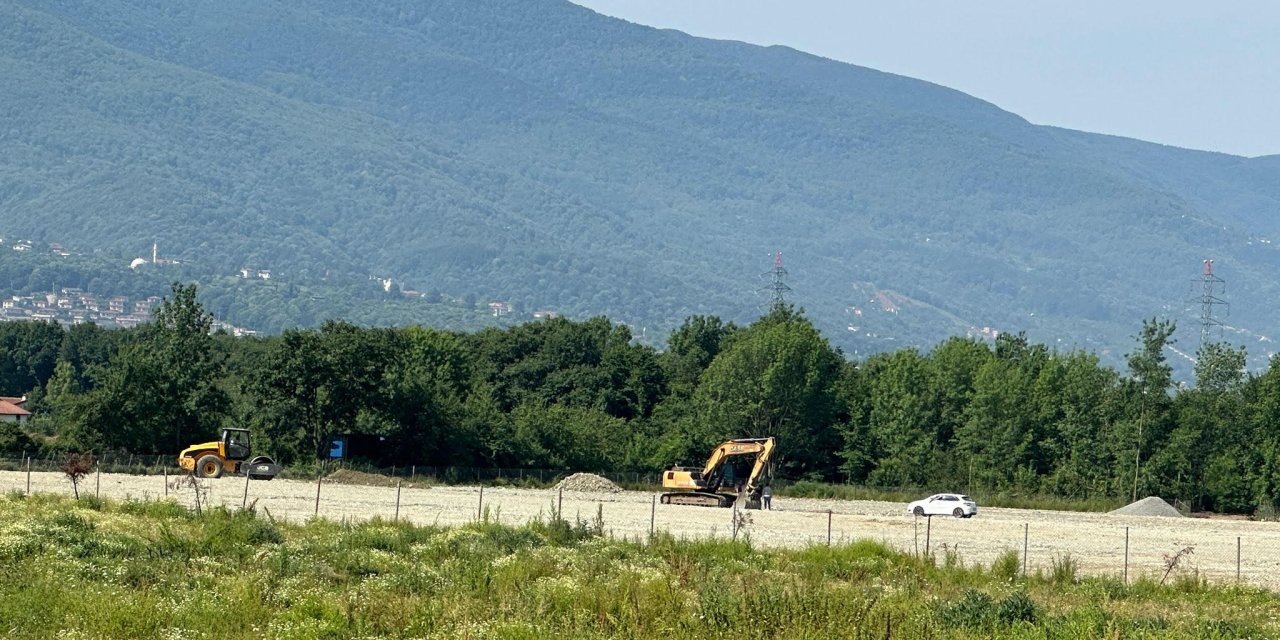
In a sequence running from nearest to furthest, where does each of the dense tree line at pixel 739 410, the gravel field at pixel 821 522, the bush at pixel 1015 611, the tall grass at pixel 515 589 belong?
1. the tall grass at pixel 515 589
2. the bush at pixel 1015 611
3. the gravel field at pixel 821 522
4. the dense tree line at pixel 739 410

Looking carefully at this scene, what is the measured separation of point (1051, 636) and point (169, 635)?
1277 cm

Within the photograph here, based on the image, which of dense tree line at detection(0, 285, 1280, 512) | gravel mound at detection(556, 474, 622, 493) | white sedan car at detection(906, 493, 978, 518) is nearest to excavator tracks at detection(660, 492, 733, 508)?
white sedan car at detection(906, 493, 978, 518)

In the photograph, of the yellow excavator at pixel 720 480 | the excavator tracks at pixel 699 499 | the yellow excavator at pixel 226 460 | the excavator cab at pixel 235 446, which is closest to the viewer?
the excavator tracks at pixel 699 499

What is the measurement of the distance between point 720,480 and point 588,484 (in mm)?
11745

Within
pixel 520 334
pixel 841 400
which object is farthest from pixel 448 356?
pixel 841 400

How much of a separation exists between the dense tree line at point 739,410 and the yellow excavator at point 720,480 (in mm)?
19639

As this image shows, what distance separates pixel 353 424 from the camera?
80.9 metres

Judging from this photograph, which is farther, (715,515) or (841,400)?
(841,400)

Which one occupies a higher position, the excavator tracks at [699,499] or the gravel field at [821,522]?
the excavator tracks at [699,499]

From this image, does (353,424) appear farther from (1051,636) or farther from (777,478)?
(1051,636)

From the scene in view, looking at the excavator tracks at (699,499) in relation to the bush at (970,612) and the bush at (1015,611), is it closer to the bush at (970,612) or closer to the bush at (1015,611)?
the bush at (970,612)

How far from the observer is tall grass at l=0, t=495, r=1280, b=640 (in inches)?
1049

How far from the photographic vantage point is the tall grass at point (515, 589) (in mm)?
26656

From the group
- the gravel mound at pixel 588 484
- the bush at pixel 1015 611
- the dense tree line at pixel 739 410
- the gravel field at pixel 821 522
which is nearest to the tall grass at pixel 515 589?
the bush at pixel 1015 611
